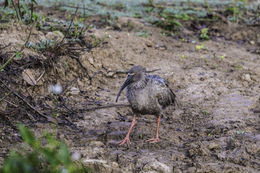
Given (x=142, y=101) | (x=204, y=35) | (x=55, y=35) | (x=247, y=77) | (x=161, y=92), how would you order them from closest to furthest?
A: (x=142, y=101) < (x=161, y=92) < (x=55, y=35) < (x=247, y=77) < (x=204, y=35)

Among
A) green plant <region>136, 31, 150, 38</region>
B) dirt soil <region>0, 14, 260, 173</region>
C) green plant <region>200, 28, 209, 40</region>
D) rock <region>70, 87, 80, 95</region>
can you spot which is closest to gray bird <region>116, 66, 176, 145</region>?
dirt soil <region>0, 14, 260, 173</region>

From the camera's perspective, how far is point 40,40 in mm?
6594

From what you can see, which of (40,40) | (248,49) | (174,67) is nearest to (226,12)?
(248,49)

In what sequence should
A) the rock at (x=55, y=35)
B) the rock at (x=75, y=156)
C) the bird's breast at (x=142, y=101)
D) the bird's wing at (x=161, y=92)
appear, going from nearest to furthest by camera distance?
the rock at (x=75, y=156) → the bird's breast at (x=142, y=101) → the bird's wing at (x=161, y=92) → the rock at (x=55, y=35)

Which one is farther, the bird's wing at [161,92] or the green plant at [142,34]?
the green plant at [142,34]

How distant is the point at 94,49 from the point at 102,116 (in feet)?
6.97

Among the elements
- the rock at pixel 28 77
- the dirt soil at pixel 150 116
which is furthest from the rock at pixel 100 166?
the rock at pixel 28 77

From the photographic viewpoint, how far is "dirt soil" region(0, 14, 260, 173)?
4379mm

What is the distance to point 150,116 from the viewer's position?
6.30 m

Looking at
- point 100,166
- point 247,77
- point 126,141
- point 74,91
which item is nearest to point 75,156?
point 100,166

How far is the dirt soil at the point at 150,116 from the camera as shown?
438cm

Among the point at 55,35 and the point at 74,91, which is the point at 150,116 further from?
the point at 55,35

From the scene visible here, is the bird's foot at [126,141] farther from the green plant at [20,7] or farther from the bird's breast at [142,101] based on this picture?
the green plant at [20,7]

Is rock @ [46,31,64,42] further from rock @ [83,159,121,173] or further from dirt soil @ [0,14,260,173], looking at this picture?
rock @ [83,159,121,173]
